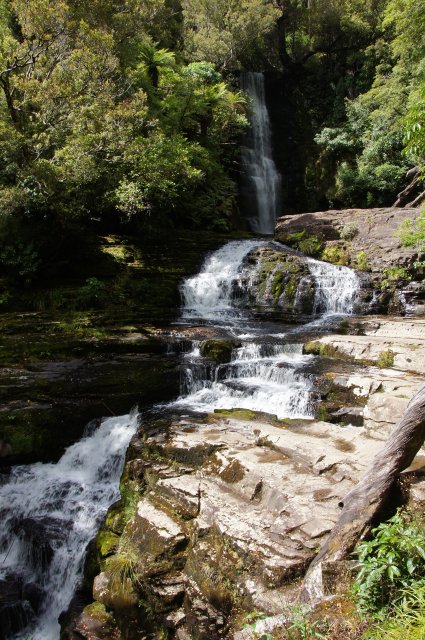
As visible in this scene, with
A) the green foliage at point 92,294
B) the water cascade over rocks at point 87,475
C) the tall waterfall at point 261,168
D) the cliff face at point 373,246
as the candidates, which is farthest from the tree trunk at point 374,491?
the tall waterfall at point 261,168

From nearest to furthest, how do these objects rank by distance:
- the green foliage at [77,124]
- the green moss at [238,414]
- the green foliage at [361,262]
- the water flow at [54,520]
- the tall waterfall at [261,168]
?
the water flow at [54,520] → the green moss at [238,414] → the green foliage at [77,124] → the green foliage at [361,262] → the tall waterfall at [261,168]

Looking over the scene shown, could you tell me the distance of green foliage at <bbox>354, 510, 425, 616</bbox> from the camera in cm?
333

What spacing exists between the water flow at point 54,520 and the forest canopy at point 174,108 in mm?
6443

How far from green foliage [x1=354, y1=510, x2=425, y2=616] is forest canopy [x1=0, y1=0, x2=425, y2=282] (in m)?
4.25

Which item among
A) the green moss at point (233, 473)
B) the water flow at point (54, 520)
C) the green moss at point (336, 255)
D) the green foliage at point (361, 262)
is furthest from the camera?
the green moss at point (336, 255)

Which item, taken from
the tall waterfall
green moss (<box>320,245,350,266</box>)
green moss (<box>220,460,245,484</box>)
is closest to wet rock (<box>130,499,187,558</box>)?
green moss (<box>220,460,245,484</box>)

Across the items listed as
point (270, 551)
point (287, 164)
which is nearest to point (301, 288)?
point (270, 551)

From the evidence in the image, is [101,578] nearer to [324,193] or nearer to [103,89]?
[103,89]

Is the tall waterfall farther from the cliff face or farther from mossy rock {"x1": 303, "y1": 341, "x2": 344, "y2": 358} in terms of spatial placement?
mossy rock {"x1": 303, "y1": 341, "x2": 344, "y2": 358}

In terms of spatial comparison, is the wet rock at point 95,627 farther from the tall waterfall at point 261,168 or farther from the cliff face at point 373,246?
the tall waterfall at point 261,168

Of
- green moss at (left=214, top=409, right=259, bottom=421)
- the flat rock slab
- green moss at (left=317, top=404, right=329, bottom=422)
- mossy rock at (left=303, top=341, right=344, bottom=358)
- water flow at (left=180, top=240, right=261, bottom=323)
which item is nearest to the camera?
green moss at (left=214, top=409, right=259, bottom=421)

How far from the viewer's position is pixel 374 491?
4.03m

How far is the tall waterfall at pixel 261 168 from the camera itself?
24422 mm

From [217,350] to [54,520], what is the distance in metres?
4.79
